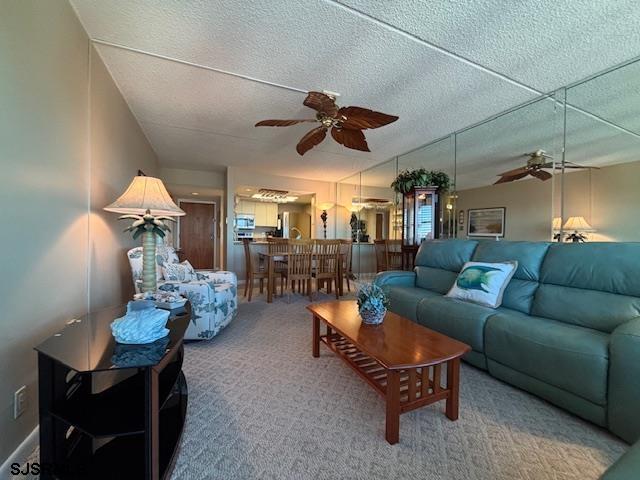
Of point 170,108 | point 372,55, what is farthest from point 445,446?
point 170,108

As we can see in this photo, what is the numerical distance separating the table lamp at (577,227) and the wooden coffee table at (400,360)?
229cm

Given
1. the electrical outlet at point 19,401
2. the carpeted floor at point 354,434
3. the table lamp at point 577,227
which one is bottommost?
the carpeted floor at point 354,434

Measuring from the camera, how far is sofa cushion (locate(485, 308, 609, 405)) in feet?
4.48

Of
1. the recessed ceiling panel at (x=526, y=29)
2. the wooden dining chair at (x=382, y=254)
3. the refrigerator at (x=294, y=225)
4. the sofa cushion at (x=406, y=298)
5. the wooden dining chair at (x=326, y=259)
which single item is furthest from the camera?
the refrigerator at (x=294, y=225)

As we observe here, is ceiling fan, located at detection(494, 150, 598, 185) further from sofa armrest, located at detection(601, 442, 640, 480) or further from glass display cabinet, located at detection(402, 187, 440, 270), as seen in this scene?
sofa armrest, located at detection(601, 442, 640, 480)

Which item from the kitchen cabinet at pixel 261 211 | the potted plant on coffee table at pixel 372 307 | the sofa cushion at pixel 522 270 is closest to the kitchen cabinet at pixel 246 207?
the kitchen cabinet at pixel 261 211

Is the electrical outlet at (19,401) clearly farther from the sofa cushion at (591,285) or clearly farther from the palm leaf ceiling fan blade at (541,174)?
the palm leaf ceiling fan blade at (541,174)

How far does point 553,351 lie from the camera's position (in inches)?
59.3

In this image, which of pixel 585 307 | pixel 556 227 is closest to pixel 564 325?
pixel 585 307

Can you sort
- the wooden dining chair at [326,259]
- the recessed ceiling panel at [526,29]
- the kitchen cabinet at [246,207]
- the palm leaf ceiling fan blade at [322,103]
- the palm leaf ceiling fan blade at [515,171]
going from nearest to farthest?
1. the recessed ceiling panel at [526,29]
2. the palm leaf ceiling fan blade at [322,103]
3. the palm leaf ceiling fan blade at [515,171]
4. the wooden dining chair at [326,259]
5. the kitchen cabinet at [246,207]

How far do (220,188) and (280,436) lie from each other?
5.61 metres

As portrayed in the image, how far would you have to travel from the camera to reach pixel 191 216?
7344mm

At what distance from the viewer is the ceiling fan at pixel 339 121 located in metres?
2.13

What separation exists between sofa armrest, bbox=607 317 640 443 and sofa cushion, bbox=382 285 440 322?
4.17 ft
